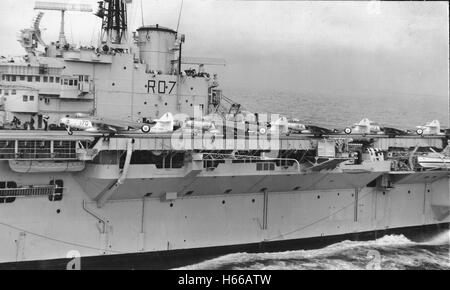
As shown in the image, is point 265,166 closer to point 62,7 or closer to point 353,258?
point 353,258

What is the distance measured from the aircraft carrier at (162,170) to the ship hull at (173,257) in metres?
0.03

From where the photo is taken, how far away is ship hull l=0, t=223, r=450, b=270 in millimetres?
10664

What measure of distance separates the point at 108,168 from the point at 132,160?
3.42 ft

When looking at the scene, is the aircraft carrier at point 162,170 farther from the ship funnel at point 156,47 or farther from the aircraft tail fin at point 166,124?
the aircraft tail fin at point 166,124

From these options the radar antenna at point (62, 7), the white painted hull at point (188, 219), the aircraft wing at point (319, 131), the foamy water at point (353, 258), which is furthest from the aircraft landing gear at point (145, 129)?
the aircraft wing at point (319, 131)

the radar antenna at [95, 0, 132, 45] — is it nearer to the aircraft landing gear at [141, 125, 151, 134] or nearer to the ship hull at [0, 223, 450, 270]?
the aircraft landing gear at [141, 125, 151, 134]

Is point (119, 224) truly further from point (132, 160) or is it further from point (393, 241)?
point (393, 241)

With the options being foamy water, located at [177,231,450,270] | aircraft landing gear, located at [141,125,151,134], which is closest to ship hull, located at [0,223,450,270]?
foamy water, located at [177,231,450,270]

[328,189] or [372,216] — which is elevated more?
[328,189]

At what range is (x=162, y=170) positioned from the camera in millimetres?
11125

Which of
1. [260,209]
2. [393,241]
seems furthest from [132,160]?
[393,241]

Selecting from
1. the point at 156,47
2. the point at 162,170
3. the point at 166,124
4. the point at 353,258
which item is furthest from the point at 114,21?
the point at 353,258

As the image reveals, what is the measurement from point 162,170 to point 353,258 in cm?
609

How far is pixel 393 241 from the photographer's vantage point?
15.3 m
